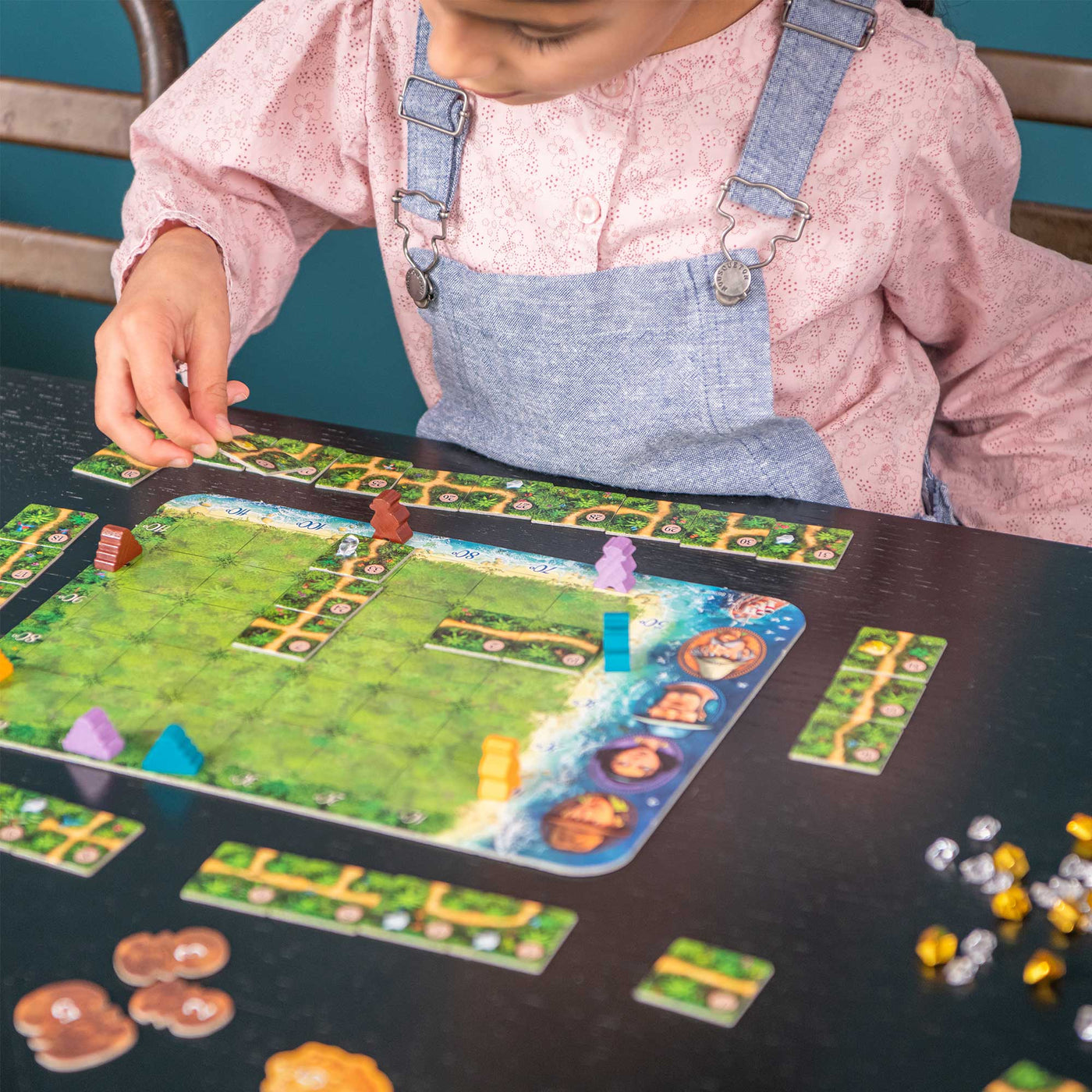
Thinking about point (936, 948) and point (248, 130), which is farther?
point (248, 130)

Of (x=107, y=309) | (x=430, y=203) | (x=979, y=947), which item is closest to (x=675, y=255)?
(x=430, y=203)

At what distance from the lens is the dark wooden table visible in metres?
0.44

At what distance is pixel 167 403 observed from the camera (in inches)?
28.5

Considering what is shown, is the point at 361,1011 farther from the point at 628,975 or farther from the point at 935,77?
the point at 935,77

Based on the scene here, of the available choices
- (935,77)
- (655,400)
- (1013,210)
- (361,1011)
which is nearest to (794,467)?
(655,400)

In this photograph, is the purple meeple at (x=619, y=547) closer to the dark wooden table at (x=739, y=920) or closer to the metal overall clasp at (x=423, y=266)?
the dark wooden table at (x=739, y=920)

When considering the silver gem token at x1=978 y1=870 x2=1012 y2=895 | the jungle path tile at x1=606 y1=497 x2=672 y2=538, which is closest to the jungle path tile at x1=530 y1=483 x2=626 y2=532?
the jungle path tile at x1=606 y1=497 x2=672 y2=538

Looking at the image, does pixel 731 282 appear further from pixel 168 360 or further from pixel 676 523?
pixel 168 360

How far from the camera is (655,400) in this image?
0.83 meters

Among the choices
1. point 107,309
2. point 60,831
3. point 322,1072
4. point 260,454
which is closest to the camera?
point 322,1072

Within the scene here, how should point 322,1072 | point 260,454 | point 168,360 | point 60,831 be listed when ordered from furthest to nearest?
point 260,454
point 168,360
point 60,831
point 322,1072

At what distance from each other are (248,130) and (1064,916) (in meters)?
0.70

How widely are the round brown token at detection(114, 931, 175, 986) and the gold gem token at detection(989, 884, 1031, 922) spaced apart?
304 millimetres

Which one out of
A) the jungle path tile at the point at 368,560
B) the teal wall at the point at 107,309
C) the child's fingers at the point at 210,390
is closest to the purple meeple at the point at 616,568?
the jungle path tile at the point at 368,560
